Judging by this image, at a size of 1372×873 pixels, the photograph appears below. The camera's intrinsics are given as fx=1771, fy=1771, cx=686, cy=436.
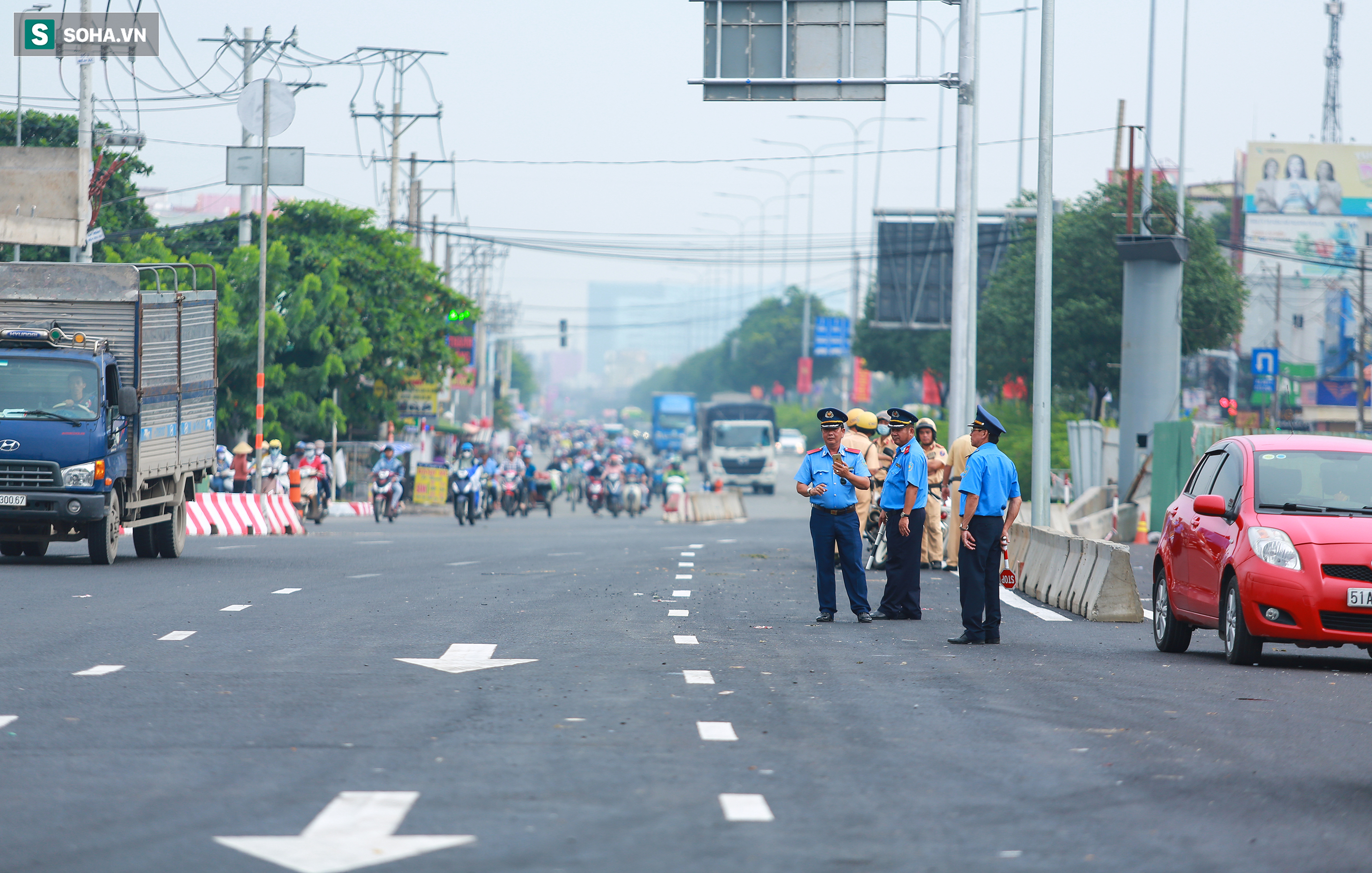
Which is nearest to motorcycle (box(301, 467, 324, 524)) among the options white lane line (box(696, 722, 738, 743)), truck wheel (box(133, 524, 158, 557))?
truck wheel (box(133, 524, 158, 557))

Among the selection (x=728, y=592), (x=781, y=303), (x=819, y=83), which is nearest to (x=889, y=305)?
(x=819, y=83)

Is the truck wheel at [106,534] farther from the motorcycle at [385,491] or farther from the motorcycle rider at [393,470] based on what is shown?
the motorcycle at [385,491]

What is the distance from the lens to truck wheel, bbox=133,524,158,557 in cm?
2200

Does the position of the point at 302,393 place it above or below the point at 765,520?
above

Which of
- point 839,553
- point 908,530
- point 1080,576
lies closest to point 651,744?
point 839,553

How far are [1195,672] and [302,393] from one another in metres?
37.9

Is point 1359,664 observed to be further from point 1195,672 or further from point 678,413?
point 678,413

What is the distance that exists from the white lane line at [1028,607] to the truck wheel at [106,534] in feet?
31.6

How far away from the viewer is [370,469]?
5372 centimetres

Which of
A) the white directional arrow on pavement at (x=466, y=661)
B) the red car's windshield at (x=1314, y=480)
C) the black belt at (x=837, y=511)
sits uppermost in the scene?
the red car's windshield at (x=1314, y=480)

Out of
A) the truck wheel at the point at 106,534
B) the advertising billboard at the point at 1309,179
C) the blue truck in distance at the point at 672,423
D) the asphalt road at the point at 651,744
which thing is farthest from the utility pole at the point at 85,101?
the advertising billboard at the point at 1309,179

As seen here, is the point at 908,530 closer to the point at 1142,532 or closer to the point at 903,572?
the point at 903,572

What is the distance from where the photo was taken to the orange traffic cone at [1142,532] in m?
33.1

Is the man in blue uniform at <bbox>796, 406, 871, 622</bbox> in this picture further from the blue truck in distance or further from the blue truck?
the blue truck in distance
